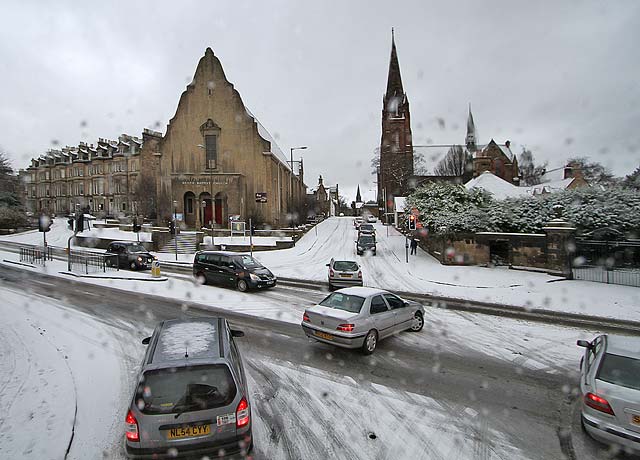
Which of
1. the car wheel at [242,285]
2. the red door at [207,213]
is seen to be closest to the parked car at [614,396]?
the car wheel at [242,285]

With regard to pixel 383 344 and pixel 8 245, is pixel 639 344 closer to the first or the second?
pixel 383 344

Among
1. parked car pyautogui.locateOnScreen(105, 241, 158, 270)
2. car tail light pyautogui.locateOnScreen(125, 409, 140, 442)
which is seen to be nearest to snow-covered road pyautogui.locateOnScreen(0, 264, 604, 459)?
car tail light pyautogui.locateOnScreen(125, 409, 140, 442)

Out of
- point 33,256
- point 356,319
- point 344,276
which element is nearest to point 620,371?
point 356,319

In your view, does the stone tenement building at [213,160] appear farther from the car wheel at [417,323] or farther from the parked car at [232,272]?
the car wheel at [417,323]

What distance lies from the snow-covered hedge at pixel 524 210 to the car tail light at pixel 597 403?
58.7 ft

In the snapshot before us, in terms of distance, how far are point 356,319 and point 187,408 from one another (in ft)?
16.8

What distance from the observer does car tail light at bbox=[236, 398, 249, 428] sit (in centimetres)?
495

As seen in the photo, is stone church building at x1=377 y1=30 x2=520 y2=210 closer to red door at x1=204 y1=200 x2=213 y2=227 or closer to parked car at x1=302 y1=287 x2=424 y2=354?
red door at x1=204 y1=200 x2=213 y2=227

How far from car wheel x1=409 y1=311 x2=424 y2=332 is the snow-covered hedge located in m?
14.1

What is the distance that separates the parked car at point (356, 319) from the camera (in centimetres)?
917

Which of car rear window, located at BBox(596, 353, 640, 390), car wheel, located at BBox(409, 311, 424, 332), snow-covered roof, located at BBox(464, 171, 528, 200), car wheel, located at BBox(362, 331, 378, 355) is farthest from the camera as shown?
snow-covered roof, located at BBox(464, 171, 528, 200)

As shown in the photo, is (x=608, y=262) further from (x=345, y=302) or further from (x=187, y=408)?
(x=187, y=408)

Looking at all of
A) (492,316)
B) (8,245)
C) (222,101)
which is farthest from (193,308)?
(8,245)

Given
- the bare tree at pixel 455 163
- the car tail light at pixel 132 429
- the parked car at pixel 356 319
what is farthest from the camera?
the bare tree at pixel 455 163
